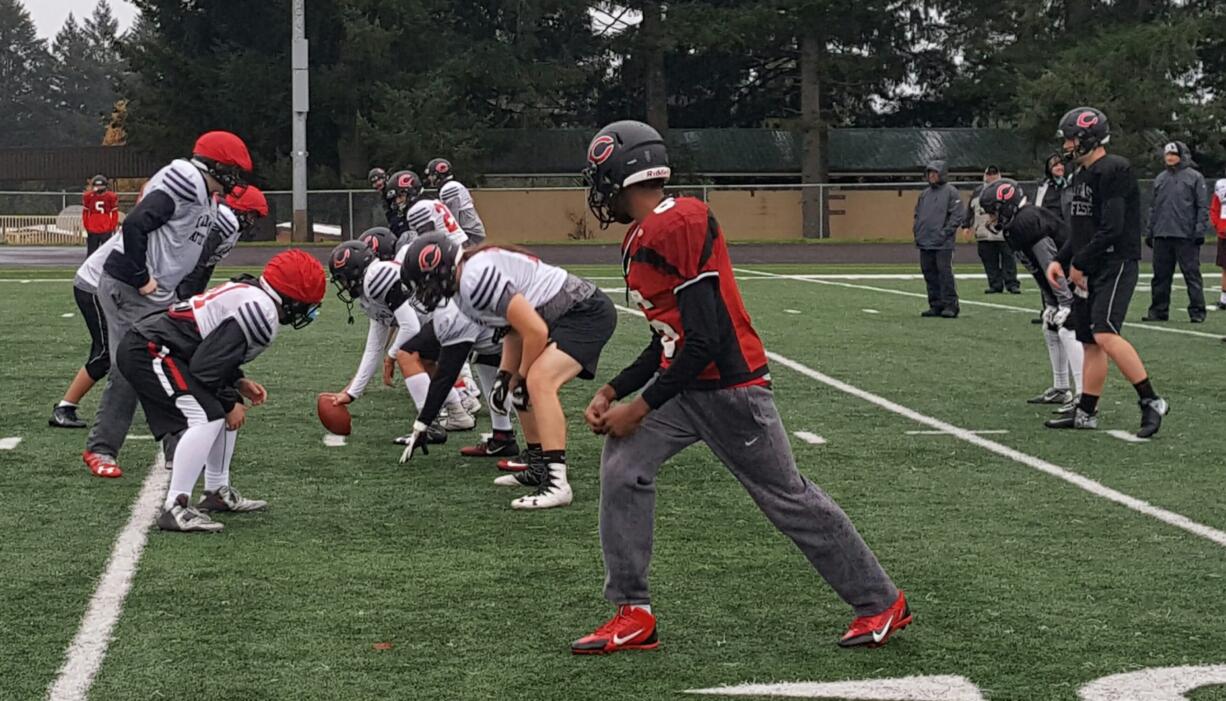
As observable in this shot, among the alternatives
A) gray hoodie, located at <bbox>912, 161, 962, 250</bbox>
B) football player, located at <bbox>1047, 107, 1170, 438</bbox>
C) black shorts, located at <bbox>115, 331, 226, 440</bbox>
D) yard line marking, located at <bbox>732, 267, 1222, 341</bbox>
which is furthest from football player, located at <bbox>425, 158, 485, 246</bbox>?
gray hoodie, located at <bbox>912, 161, 962, 250</bbox>

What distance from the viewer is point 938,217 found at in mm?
18359

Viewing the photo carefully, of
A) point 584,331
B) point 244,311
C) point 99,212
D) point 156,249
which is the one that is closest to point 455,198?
point 156,249

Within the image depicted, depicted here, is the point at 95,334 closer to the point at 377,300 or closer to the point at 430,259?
the point at 377,300

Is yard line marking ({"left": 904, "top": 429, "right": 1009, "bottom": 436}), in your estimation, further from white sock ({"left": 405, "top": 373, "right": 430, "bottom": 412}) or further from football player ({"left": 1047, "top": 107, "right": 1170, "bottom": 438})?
white sock ({"left": 405, "top": 373, "right": 430, "bottom": 412})

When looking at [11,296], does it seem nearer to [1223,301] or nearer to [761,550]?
[1223,301]

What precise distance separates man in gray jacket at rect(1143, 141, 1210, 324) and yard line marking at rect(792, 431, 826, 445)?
8983 millimetres

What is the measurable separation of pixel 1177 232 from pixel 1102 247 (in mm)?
8904

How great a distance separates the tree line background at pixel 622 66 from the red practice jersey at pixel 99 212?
16.8m

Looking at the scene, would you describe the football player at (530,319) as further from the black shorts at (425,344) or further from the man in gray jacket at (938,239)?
the man in gray jacket at (938,239)

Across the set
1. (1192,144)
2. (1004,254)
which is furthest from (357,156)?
(1004,254)

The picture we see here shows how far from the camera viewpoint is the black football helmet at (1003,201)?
35.4 feet

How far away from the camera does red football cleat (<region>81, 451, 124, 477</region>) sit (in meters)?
8.05

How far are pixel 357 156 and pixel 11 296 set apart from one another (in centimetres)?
2431

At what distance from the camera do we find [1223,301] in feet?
60.6
